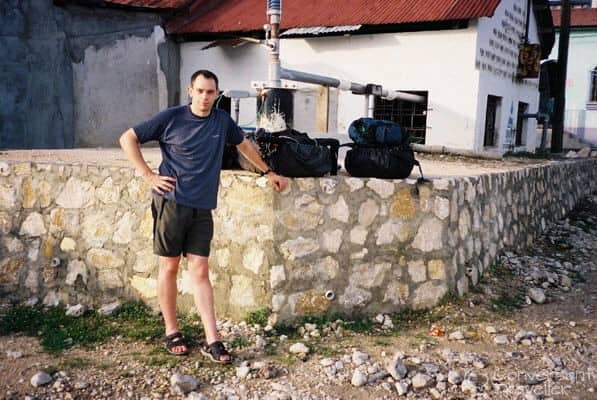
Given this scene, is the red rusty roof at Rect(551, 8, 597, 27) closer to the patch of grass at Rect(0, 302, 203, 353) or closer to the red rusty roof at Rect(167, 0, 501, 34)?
the red rusty roof at Rect(167, 0, 501, 34)

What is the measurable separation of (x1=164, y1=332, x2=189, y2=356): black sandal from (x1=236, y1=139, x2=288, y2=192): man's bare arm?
126 centimetres

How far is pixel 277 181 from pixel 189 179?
802mm

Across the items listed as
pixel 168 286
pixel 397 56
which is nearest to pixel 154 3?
pixel 397 56

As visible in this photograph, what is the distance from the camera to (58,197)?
5.08 m

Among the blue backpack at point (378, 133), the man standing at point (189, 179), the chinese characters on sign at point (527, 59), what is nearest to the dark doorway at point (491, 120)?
the chinese characters on sign at point (527, 59)

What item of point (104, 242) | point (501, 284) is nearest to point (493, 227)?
point (501, 284)

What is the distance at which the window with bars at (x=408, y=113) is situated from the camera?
41.7 ft

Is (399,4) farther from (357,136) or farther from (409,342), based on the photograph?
(409,342)

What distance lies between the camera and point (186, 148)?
3.67 metres

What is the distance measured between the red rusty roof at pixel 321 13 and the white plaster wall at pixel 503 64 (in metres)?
0.74

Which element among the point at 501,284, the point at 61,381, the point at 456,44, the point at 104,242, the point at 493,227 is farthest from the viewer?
the point at 456,44

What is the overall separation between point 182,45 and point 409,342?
1244 centimetres

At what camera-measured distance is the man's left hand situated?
4273mm

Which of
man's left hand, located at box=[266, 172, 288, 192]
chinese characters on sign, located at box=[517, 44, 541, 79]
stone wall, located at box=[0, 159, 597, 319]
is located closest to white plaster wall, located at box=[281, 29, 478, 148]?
chinese characters on sign, located at box=[517, 44, 541, 79]
